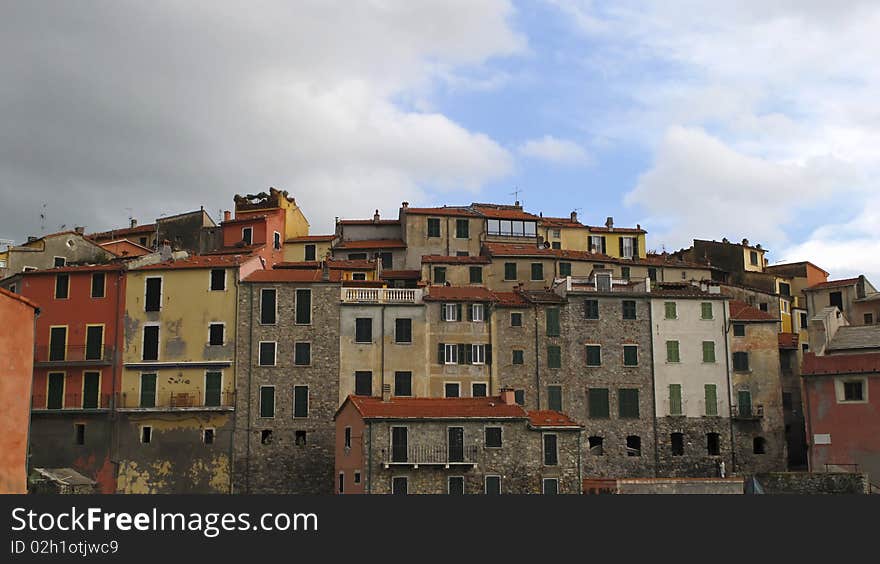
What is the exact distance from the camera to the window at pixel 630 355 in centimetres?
6544

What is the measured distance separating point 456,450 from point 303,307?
13900mm

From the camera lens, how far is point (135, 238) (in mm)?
85312

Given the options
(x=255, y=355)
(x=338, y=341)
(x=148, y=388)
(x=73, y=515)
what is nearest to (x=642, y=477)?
(x=338, y=341)

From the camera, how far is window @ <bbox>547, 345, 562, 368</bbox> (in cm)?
6419

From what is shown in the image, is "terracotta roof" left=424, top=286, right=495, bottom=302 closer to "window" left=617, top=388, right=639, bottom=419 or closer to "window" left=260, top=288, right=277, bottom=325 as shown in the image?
"window" left=260, top=288, right=277, bottom=325

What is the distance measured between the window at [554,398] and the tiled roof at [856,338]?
52.6 ft

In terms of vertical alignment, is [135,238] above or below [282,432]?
above

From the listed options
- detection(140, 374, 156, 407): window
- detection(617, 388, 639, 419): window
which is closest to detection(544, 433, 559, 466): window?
detection(617, 388, 639, 419): window

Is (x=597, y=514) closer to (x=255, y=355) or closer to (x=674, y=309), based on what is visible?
(x=255, y=355)

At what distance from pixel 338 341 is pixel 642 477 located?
19111 millimetres

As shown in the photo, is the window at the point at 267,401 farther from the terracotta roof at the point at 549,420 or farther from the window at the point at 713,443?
the window at the point at 713,443

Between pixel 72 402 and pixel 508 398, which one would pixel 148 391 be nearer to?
pixel 72 402

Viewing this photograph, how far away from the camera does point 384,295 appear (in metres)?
62.8

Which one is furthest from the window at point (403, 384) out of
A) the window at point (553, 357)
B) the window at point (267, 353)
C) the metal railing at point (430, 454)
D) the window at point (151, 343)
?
the window at point (151, 343)
